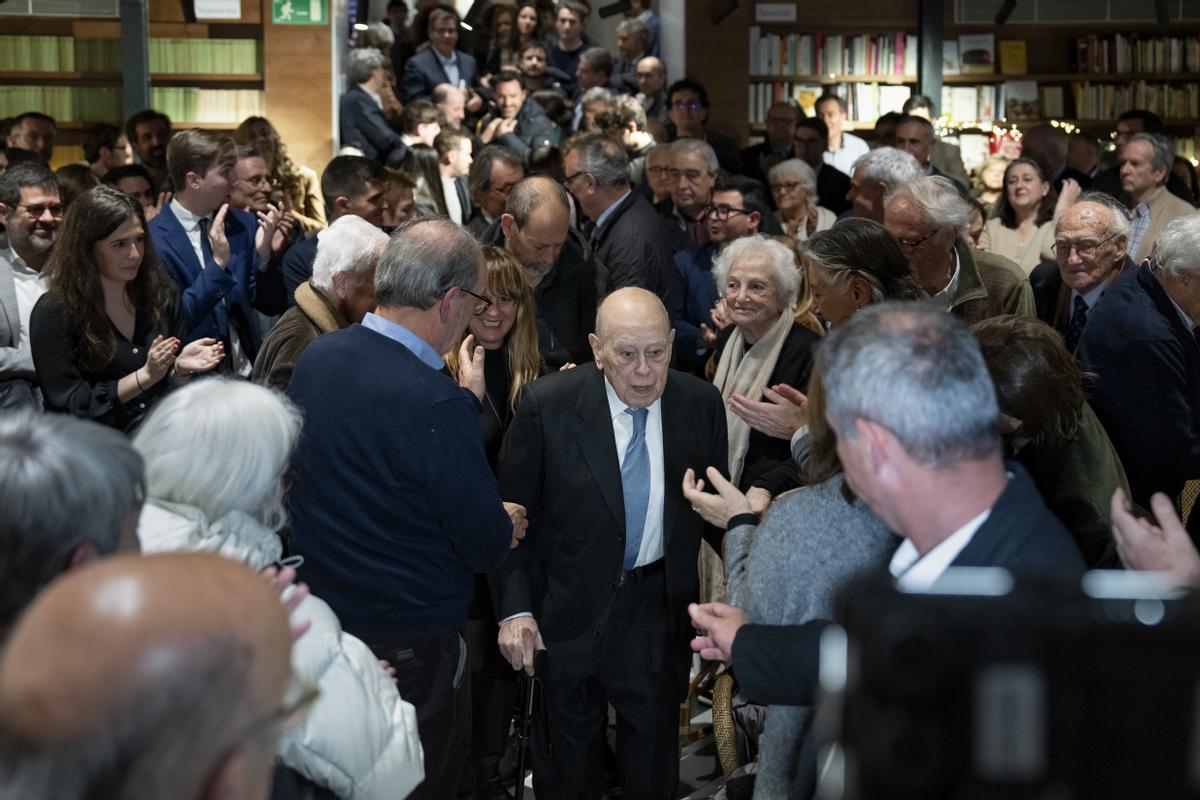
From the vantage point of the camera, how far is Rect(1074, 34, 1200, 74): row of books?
10781mm

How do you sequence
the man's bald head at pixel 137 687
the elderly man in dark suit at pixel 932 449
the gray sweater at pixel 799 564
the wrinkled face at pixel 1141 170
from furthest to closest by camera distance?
the wrinkled face at pixel 1141 170 < the gray sweater at pixel 799 564 < the elderly man in dark suit at pixel 932 449 < the man's bald head at pixel 137 687

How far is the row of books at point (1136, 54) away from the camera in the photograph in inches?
424

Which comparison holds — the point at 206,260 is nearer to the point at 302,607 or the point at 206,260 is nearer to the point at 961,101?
the point at 302,607

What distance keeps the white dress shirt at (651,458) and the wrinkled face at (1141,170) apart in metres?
3.75

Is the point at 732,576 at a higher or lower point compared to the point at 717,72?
lower

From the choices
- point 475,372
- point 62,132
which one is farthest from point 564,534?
point 62,132

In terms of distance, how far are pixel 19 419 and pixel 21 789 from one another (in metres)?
0.69

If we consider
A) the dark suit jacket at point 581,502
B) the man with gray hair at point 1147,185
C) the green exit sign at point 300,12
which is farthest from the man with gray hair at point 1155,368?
the green exit sign at point 300,12

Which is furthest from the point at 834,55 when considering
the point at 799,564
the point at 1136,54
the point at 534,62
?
the point at 799,564

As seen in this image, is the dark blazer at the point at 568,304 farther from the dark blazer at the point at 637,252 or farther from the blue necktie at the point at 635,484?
the blue necktie at the point at 635,484

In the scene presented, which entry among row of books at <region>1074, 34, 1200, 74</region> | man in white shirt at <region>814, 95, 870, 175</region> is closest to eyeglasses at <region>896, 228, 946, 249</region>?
man in white shirt at <region>814, 95, 870, 175</region>

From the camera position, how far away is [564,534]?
338 cm

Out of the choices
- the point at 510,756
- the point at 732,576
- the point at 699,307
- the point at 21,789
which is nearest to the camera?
the point at 21,789

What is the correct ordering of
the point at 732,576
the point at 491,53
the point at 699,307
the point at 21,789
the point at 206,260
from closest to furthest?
the point at 21,789, the point at 732,576, the point at 206,260, the point at 699,307, the point at 491,53
